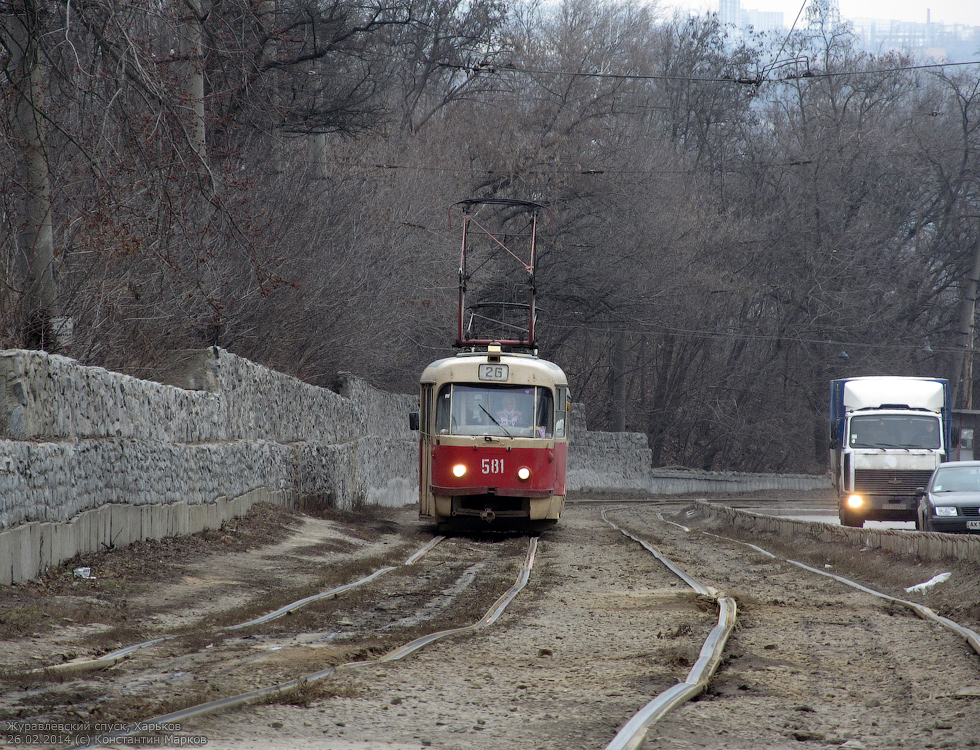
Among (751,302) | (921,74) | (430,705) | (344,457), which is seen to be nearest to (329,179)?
(344,457)

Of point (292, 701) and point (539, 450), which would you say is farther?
point (539, 450)

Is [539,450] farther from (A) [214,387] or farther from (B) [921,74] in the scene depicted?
(B) [921,74]

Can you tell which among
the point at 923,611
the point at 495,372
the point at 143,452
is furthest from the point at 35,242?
the point at 923,611

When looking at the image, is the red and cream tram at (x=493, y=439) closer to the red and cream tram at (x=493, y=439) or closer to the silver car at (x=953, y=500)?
the red and cream tram at (x=493, y=439)

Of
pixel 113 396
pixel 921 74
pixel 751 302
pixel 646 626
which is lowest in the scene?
pixel 646 626

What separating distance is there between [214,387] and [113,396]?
15.2 feet

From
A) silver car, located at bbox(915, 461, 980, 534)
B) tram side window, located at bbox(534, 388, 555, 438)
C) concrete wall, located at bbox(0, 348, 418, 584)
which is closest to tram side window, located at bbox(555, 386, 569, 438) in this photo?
tram side window, located at bbox(534, 388, 555, 438)

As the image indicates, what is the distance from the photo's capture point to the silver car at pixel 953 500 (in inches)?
685

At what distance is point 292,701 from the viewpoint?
5.71 meters

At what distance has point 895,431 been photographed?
25.1 meters

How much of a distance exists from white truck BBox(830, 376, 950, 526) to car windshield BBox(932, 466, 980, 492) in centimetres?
479

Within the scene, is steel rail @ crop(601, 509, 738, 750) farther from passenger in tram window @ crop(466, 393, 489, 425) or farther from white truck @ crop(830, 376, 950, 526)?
white truck @ crop(830, 376, 950, 526)

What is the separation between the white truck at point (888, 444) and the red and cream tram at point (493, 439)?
8900 mm

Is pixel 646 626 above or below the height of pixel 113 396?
below
